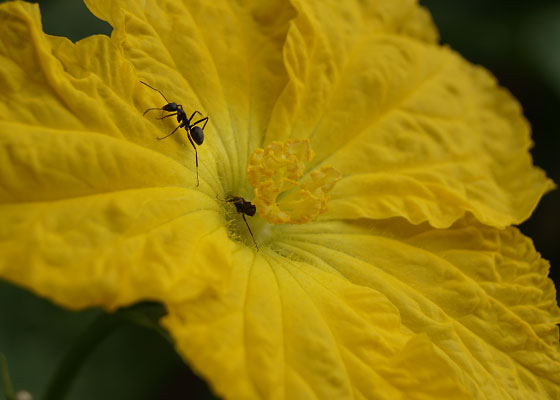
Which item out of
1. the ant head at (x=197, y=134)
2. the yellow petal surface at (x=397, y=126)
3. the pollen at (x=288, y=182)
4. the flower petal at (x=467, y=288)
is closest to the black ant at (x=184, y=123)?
the ant head at (x=197, y=134)

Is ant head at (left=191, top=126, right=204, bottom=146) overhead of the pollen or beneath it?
overhead

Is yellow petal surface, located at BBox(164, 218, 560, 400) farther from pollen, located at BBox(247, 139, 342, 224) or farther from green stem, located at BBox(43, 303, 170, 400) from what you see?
green stem, located at BBox(43, 303, 170, 400)

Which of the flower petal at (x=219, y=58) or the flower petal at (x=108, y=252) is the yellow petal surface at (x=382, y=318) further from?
the flower petal at (x=219, y=58)

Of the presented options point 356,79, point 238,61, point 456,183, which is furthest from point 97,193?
point 456,183

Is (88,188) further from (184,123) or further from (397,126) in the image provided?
(397,126)

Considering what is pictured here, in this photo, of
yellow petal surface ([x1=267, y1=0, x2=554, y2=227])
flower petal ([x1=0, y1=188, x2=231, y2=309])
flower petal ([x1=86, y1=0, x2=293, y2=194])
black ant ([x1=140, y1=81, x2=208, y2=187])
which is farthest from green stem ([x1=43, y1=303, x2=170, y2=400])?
yellow petal surface ([x1=267, y1=0, x2=554, y2=227])

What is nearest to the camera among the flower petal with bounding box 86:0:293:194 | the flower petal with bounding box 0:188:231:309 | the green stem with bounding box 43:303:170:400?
the flower petal with bounding box 0:188:231:309
